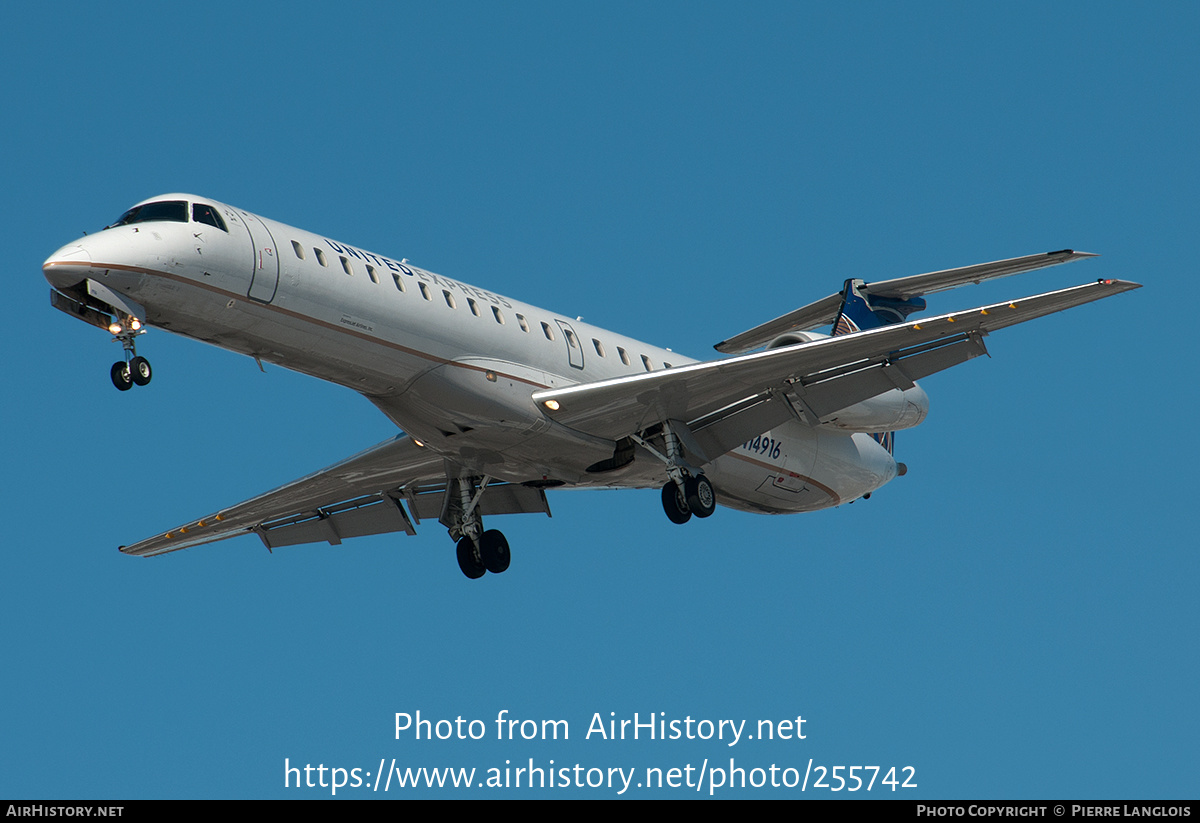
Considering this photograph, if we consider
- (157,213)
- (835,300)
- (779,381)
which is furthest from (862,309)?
(157,213)

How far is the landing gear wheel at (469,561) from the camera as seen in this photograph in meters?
22.7

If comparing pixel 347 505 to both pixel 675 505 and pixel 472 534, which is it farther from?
pixel 675 505

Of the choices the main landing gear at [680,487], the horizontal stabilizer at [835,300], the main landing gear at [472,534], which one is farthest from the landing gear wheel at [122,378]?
the horizontal stabilizer at [835,300]

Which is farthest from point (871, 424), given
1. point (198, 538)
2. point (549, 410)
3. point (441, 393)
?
point (198, 538)

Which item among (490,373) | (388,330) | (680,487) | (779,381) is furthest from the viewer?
(680,487)

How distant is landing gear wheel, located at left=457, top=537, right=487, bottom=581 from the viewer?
892 inches

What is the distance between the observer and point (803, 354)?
19922 mm

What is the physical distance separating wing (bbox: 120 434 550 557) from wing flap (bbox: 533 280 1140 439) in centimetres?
309

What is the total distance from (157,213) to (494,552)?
300 inches

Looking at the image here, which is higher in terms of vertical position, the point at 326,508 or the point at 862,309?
the point at 862,309

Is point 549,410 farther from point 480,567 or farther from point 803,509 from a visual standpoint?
point 803,509

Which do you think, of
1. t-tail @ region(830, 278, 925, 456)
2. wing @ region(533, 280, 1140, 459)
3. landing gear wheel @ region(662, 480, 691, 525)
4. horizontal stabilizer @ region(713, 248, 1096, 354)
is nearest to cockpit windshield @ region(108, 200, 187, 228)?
wing @ region(533, 280, 1140, 459)

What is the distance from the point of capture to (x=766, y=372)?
2034 centimetres

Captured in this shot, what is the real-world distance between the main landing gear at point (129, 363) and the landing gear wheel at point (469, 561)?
676cm
